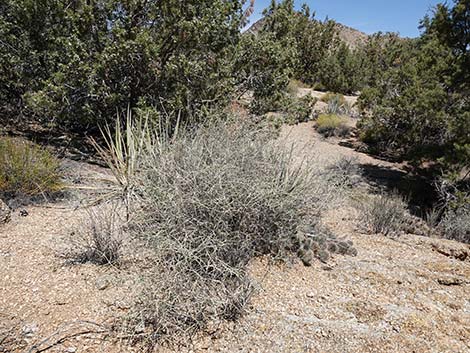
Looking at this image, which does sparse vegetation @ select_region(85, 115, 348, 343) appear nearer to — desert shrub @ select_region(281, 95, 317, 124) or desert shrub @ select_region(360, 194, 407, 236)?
Result: desert shrub @ select_region(360, 194, 407, 236)

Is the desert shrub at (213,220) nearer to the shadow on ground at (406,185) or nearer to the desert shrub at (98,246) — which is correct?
the desert shrub at (98,246)

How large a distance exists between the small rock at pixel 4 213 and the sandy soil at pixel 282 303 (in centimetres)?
7

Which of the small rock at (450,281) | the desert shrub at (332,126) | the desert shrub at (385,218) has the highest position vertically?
the desert shrub at (332,126)

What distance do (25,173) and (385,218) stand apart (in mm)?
4603

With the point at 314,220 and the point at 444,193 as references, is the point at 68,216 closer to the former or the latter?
the point at 314,220

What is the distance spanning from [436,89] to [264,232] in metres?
5.55

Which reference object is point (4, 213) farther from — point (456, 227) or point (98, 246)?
point (456, 227)

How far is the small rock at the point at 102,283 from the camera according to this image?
9.25ft

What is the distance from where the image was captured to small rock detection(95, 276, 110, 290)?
2.82 meters

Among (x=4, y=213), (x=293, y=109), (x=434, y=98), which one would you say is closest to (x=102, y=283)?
(x=4, y=213)

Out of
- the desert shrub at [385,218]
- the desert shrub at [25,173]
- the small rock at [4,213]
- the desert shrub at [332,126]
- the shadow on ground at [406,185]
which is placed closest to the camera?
the small rock at [4,213]

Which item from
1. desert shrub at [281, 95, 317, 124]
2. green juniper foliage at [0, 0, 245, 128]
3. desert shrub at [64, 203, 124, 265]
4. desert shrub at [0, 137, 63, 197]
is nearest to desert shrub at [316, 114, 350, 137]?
desert shrub at [281, 95, 317, 124]

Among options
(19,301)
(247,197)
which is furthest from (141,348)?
(247,197)

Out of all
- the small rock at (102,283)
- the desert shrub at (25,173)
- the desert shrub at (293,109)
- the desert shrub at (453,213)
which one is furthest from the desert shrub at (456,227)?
the desert shrub at (25,173)
